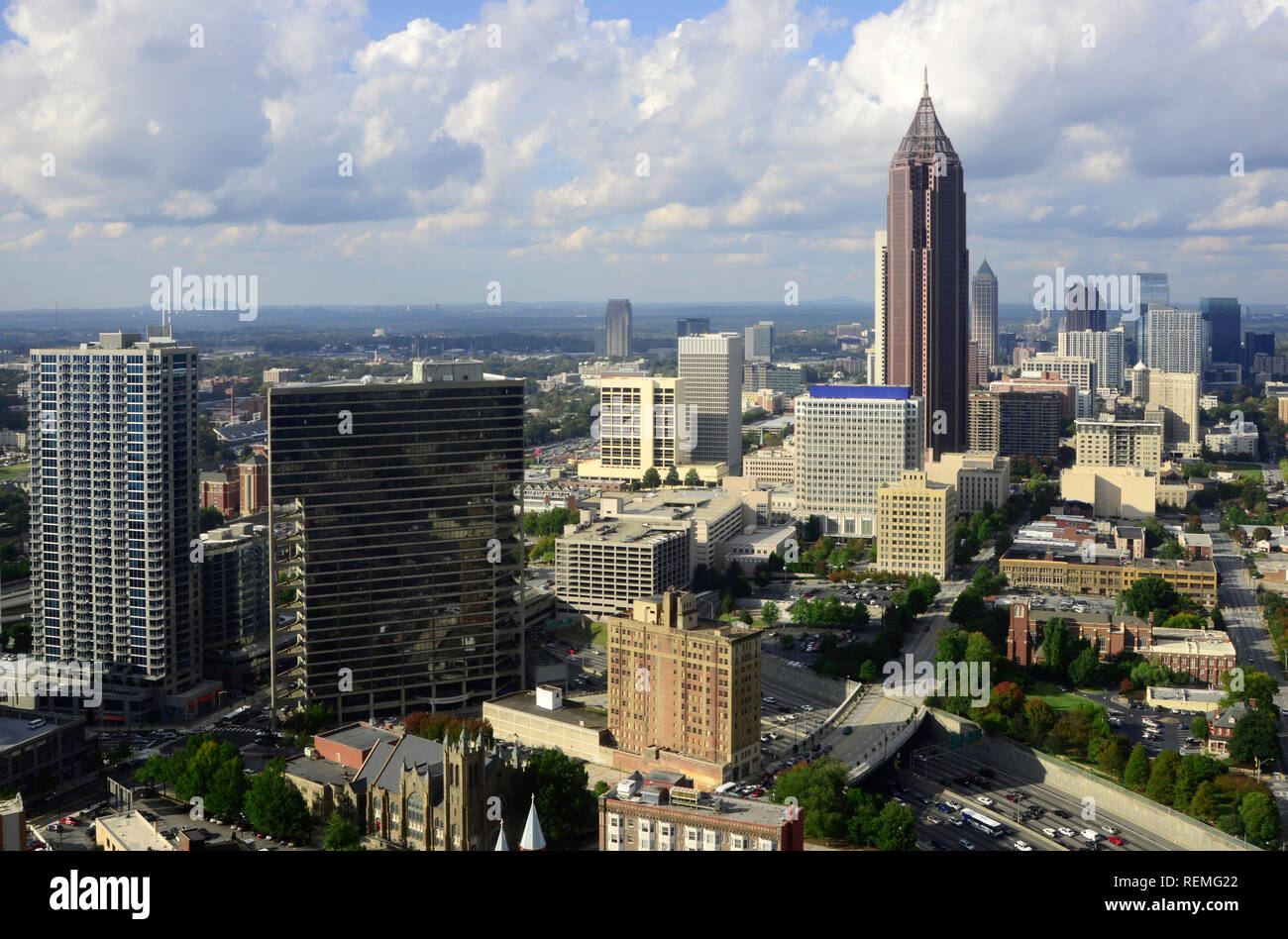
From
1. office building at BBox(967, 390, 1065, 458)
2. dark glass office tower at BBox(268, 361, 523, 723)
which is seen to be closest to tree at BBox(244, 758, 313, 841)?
dark glass office tower at BBox(268, 361, 523, 723)

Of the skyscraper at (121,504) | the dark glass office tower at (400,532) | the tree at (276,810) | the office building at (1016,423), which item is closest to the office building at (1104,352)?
the office building at (1016,423)

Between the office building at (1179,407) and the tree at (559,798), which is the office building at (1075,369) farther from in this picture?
the tree at (559,798)

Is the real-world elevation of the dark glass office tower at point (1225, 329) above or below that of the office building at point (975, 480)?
above

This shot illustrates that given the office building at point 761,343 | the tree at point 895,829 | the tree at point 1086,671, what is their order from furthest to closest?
1. the office building at point 761,343
2. the tree at point 1086,671
3. the tree at point 895,829

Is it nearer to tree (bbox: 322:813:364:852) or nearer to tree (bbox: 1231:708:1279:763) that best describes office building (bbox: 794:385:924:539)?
tree (bbox: 1231:708:1279:763)

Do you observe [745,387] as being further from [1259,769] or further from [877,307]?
[1259,769]
